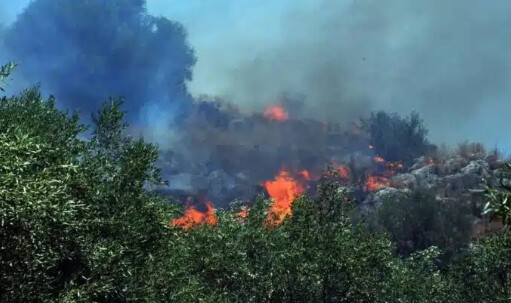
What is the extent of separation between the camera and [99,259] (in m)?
24.7

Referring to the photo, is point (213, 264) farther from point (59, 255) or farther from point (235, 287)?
point (59, 255)

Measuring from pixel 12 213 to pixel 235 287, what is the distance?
29.2 m

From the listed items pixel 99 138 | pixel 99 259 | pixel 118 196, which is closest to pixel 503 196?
pixel 99 259

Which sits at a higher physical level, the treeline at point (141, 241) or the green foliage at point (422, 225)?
the green foliage at point (422, 225)

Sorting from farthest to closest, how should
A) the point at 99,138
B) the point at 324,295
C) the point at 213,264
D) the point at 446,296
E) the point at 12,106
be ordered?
the point at 446,296 < the point at 213,264 < the point at 324,295 < the point at 99,138 < the point at 12,106

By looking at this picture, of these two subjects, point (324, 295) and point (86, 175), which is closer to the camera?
point (86, 175)

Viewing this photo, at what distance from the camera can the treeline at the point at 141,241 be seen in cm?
1955

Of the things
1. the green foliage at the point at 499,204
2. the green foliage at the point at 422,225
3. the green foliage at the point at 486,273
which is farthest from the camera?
the green foliage at the point at 422,225

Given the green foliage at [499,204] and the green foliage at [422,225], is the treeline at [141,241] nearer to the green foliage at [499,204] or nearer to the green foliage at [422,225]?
the green foliage at [499,204]

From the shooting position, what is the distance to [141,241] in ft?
97.1

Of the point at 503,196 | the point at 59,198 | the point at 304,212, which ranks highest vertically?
the point at 304,212

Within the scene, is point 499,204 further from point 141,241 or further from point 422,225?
point 422,225

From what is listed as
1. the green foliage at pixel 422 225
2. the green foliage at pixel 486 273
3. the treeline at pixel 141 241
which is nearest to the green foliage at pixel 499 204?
the treeline at pixel 141 241

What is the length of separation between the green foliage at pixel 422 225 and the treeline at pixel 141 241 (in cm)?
A: 8561
